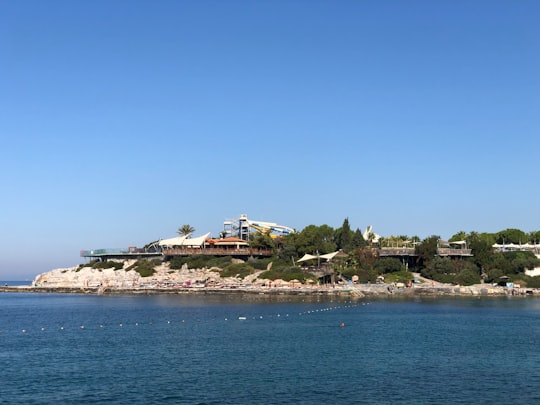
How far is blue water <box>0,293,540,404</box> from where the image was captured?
105 feet

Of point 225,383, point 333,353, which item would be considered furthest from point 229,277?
point 225,383

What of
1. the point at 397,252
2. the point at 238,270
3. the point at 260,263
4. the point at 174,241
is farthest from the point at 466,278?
the point at 174,241

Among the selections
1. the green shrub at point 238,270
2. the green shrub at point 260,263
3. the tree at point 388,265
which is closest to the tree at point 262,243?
the green shrub at point 260,263

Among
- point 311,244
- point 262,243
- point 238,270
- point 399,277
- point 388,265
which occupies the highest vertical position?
point 262,243

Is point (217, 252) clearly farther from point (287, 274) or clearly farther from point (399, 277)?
point (399, 277)

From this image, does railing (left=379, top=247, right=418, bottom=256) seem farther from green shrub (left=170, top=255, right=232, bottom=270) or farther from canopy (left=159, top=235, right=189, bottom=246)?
canopy (left=159, top=235, right=189, bottom=246)

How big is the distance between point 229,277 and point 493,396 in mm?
81749

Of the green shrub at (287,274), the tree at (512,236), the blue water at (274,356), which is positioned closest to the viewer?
the blue water at (274,356)

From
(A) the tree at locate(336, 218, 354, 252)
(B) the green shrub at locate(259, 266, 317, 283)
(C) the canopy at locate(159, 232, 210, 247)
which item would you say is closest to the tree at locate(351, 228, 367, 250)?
(A) the tree at locate(336, 218, 354, 252)

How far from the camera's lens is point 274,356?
140 ft

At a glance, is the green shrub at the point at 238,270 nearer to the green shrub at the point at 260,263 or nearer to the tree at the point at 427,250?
the green shrub at the point at 260,263

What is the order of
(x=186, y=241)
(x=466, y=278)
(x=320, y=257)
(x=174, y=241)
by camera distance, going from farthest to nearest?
(x=174, y=241) → (x=186, y=241) → (x=320, y=257) → (x=466, y=278)

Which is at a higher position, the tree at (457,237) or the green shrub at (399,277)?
the tree at (457,237)

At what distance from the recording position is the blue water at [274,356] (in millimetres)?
32000
